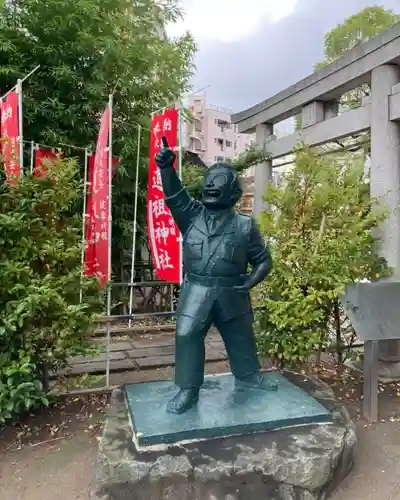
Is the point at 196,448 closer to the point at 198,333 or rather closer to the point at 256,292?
the point at 198,333

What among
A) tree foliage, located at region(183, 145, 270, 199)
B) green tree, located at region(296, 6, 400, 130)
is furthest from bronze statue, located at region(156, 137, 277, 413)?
green tree, located at region(296, 6, 400, 130)

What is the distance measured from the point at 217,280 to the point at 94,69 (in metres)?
5.86

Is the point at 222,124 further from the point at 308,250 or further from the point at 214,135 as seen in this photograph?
the point at 308,250

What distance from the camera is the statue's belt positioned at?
→ 10.3 feet

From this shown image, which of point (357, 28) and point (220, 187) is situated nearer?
point (220, 187)

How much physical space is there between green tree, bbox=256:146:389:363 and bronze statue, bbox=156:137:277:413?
3.68ft

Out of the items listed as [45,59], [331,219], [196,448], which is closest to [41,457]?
[196,448]

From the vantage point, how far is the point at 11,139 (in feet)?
14.2

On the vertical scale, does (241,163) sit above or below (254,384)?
above

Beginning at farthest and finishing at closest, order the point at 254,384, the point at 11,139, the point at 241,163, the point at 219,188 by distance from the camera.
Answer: the point at 241,163, the point at 11,139, the point at 254,384, the point at 219,188

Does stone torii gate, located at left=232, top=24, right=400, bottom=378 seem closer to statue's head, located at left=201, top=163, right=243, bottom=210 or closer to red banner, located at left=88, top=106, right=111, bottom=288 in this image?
statue's head, located at left=201, top=163, right=243, bottom=210

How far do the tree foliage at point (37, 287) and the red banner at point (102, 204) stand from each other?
845 mm

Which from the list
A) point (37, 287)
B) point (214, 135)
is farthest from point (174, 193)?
point (214, 135)

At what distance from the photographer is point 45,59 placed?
751 centimetres
